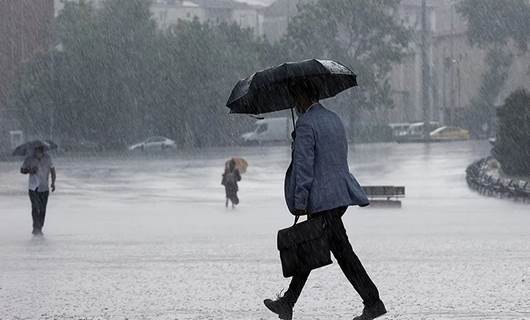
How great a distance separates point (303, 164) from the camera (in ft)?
26.0

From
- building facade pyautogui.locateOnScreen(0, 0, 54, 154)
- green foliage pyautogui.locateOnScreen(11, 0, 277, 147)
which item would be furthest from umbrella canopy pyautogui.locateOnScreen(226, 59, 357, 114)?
building facade pyautogui.locateOnScreen(0, 0, 54, 154)

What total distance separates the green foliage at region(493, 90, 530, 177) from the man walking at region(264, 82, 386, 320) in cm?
2549

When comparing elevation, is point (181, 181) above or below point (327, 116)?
below

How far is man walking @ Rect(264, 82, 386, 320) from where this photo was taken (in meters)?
7.96

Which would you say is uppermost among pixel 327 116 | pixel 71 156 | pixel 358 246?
pixel 327 116

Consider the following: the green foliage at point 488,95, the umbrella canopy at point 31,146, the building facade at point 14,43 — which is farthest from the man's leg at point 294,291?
the green foliage at point 488,95

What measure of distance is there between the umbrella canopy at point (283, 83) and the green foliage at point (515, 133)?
25040 millimetres

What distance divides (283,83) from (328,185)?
0.83m

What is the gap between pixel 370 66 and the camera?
293 ft

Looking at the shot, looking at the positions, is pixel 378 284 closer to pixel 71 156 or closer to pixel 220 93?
pixel 71 156

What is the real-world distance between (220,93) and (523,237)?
62.6 m

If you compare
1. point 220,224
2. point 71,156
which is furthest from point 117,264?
point 71,156

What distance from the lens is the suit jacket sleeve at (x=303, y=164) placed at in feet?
25.9

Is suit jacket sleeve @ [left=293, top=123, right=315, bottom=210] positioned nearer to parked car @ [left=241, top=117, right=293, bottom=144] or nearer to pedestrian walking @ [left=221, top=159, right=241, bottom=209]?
pedestrian walking @ [left=221, top=159, right=241, bottom=209]
